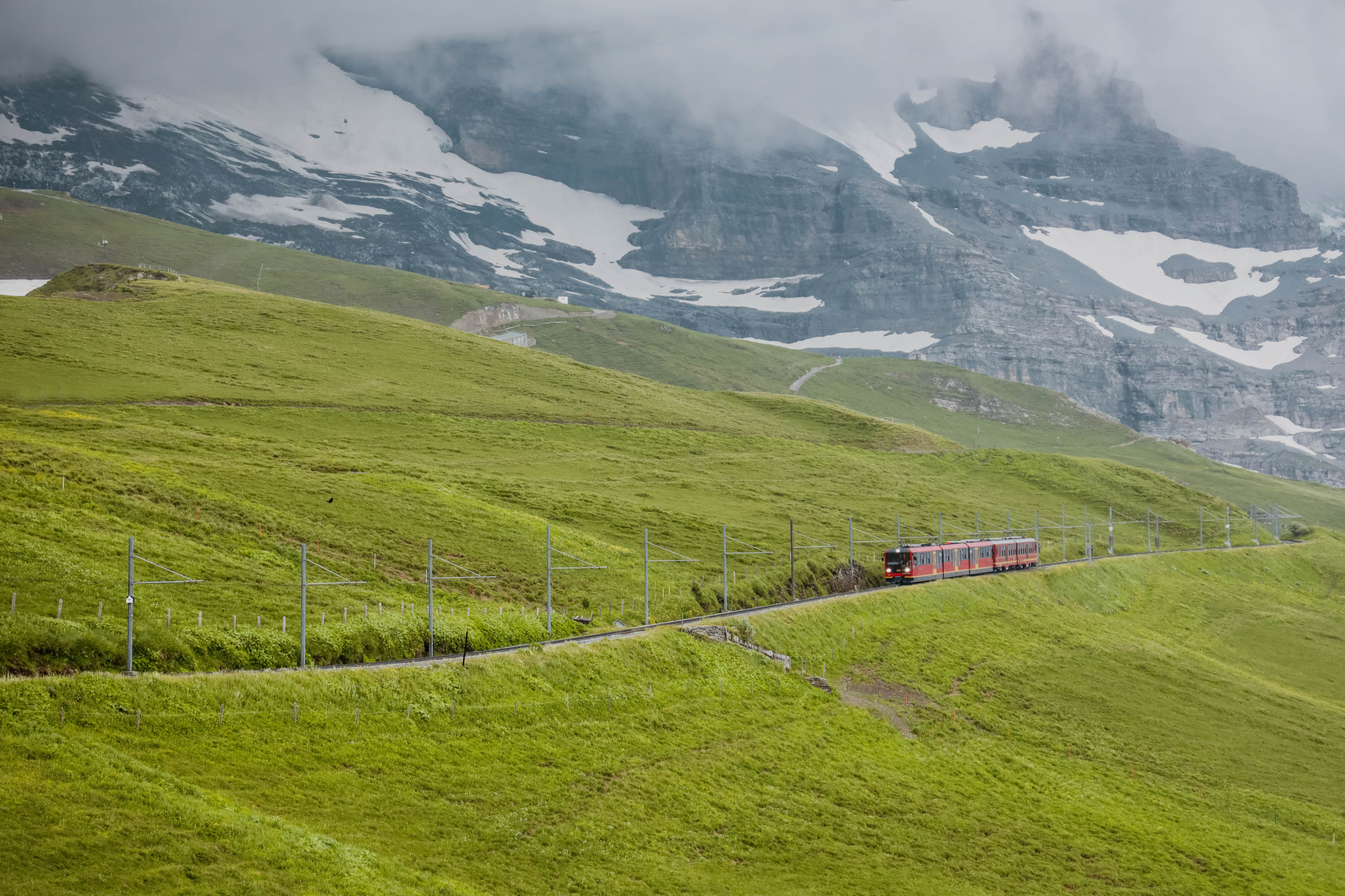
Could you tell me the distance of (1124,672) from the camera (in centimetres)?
6638

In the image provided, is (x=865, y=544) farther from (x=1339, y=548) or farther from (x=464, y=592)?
(x=1339, y=548)

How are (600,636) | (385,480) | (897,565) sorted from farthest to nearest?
(385,480) → (897,565) → (600,636)

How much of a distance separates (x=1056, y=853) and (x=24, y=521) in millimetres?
43290

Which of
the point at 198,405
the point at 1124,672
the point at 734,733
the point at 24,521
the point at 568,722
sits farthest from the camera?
the point at 198,405

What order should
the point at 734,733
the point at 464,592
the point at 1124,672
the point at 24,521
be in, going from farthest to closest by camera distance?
the point at 1124,672, the point at 464,592, the point at 24,521, the point at 734,733

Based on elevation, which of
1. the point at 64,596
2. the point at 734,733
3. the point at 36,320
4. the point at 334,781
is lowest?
the point at 734,733

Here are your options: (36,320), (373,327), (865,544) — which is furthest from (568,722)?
(373,327)

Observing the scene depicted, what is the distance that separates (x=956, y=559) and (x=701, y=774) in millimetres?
51086

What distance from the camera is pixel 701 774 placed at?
127 feet

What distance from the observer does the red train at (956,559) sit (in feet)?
261

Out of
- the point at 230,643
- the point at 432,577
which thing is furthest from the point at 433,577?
the point at 230,643

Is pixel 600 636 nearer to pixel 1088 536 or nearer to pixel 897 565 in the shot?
pixel 897 565

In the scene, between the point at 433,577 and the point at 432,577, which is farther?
the point at 433,577

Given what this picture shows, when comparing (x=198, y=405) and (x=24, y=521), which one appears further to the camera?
(x=198, y=405)
